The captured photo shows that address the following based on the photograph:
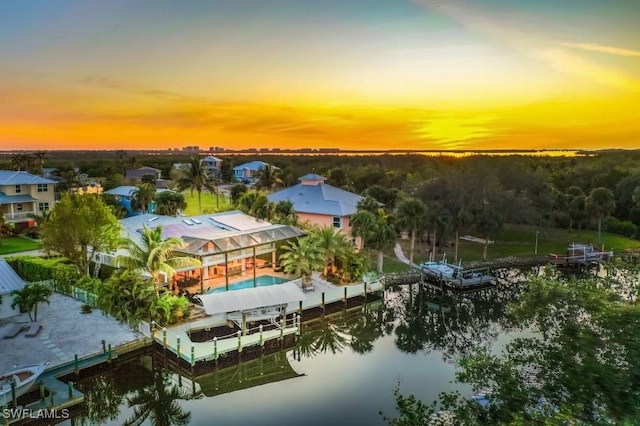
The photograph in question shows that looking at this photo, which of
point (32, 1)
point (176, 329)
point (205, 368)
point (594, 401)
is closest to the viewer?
point (594, 401)

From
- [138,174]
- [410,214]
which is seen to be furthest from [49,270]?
[138,174]

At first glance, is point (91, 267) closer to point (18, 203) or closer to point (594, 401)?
point (18, 203)

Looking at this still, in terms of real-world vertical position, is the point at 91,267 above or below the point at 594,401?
below

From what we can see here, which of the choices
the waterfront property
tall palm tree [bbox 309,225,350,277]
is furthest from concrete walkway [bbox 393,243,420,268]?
tall palm tree [bbox 309,225,350,277]


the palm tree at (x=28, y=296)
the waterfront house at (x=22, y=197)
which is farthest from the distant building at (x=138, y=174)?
the palm tree at (x=28, y=296)

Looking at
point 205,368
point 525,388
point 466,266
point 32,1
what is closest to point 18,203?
point 32,1

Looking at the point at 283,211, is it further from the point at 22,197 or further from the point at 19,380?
the point at 22,197
